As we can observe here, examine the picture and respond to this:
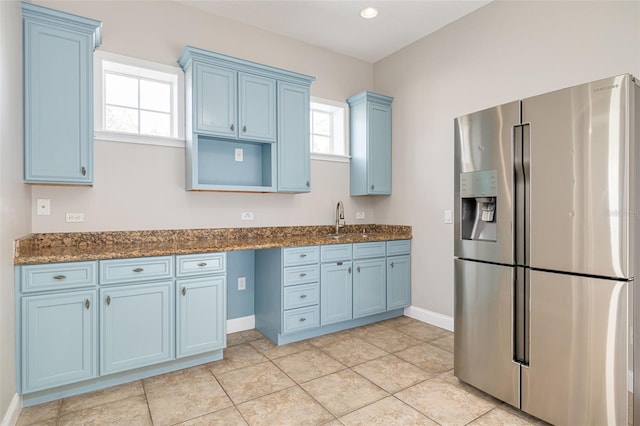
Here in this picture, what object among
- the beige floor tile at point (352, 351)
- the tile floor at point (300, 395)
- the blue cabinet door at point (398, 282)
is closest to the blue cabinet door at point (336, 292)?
the beige floor tile at point (352, 351)

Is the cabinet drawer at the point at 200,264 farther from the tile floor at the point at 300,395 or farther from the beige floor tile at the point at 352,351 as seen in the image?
the beige floor tile at the point at 352,351

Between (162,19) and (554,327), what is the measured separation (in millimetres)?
3733

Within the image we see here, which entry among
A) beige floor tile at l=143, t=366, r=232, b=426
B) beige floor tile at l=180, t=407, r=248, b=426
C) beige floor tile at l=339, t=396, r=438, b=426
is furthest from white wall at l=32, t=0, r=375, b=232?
beige floor tile at l=339, t=396, r=438, b=426

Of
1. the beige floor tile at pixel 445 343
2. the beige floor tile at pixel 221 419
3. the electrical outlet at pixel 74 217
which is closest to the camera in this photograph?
the beige floor tile at pixel 221 419

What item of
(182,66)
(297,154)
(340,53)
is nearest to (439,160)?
(297,154)

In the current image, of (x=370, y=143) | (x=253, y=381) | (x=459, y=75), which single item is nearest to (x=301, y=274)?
(x=253, y=381)

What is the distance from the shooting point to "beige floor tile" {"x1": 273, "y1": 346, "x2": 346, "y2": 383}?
101 inches

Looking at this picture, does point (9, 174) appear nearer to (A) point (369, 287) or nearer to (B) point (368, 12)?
(A) point (369, 287)

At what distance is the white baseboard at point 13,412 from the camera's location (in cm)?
181

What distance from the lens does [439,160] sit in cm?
366

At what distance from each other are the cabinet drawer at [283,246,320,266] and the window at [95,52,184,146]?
139cm

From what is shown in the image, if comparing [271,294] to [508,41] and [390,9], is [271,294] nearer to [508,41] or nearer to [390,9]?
[390,9]

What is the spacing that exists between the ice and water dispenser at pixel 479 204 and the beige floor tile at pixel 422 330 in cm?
142

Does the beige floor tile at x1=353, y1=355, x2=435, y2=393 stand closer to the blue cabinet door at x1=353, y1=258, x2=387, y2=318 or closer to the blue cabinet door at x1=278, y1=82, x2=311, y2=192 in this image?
the blue cabinet door at x1=353, y1=258, x2=387, y2=318
